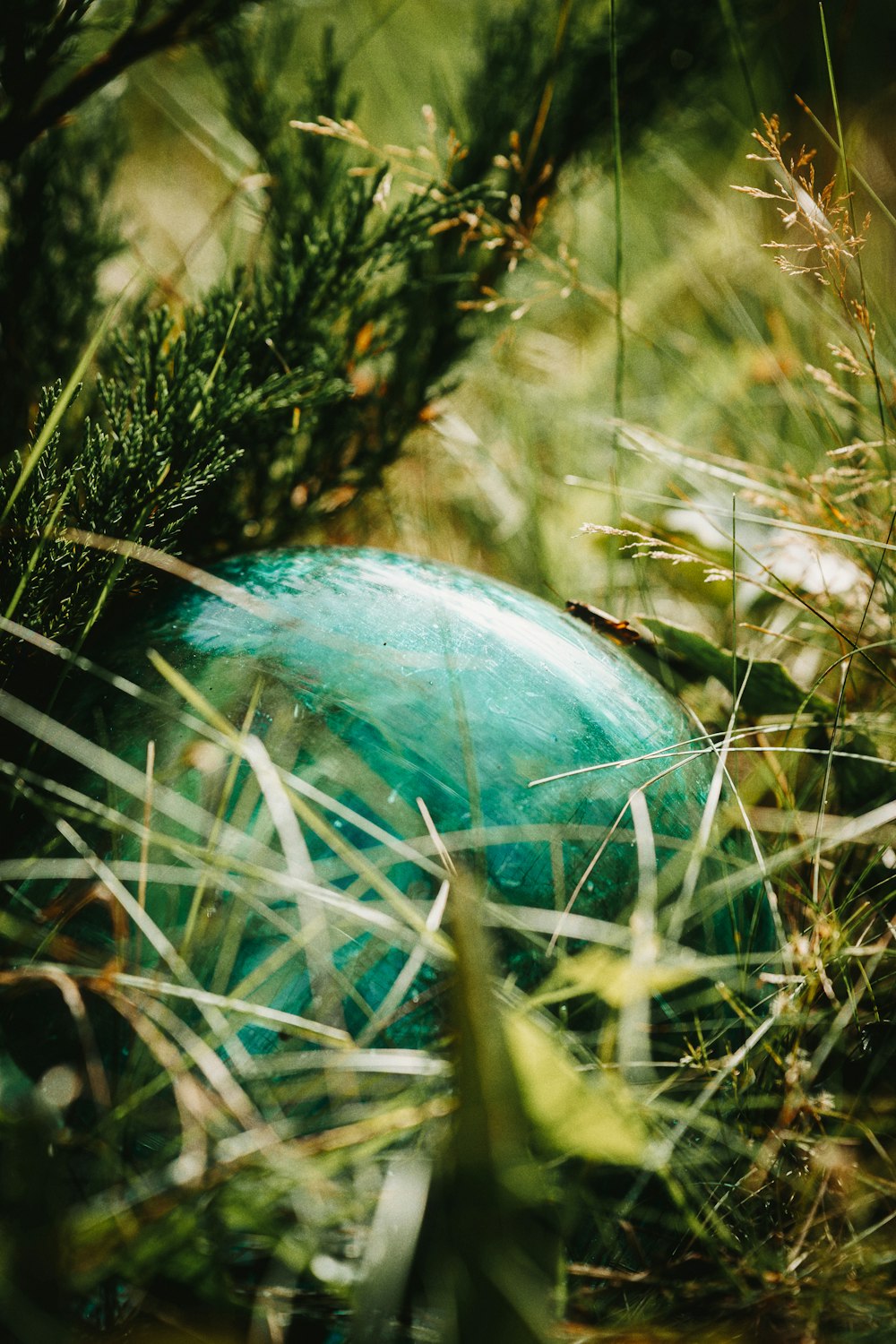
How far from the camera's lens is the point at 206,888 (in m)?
0.95

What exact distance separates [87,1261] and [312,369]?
1.28 m

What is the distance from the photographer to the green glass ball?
3.07ft

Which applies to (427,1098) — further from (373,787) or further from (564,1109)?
(373,787)

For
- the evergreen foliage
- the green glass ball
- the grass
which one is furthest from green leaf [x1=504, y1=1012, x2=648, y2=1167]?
the evergreen foliage

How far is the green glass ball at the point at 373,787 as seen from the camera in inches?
36.8

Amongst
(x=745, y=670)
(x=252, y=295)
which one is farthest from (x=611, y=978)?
(x=252, y=295)

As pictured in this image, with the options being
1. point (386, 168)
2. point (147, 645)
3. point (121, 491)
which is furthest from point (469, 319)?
point (147, 645)

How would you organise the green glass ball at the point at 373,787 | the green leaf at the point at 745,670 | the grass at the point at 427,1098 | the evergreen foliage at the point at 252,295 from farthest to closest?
1. the green leaf at the point at 745,670
2. the evergreen foliage at the point at 252,295
3. the green glass ball at the point at 373,787
4. the grass at the point at 427,1098

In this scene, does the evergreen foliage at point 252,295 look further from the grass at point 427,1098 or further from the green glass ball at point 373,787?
the grass at point 427,1098

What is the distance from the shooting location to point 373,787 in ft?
3.33

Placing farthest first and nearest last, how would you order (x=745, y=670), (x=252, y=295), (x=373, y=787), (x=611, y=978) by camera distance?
1. (x=252, y=295)
2. (x=745, y=670)
3. (x=373, y=787)
4. (x=611, y=978)

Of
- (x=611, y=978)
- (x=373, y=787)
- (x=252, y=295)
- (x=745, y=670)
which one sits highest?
(x=252, y=295)


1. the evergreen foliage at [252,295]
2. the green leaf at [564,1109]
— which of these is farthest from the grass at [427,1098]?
the evergreen foliage at [252,295]

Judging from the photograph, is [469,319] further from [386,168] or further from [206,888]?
[206,888]
